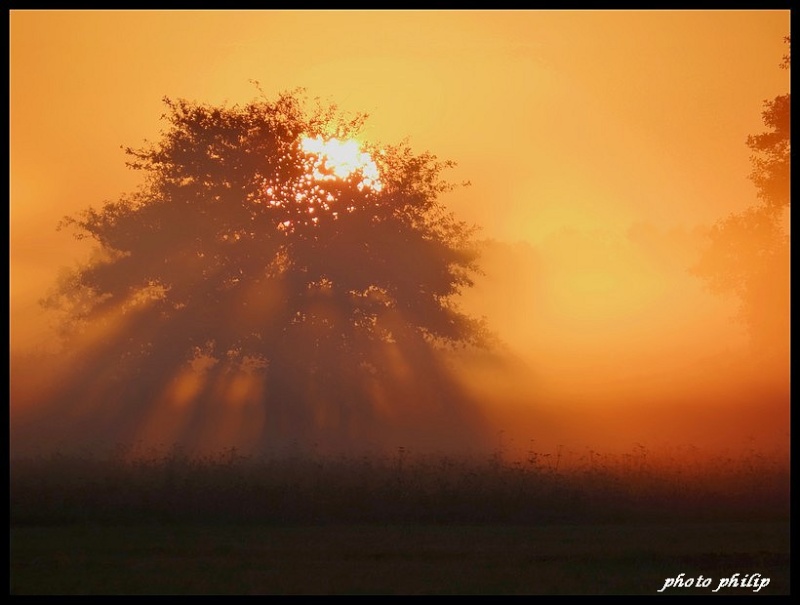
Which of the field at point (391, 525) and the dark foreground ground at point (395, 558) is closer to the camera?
the dark foreground ground at point (395, 558)

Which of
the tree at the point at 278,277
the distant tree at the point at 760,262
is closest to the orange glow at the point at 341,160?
the tree at the point at 278,277

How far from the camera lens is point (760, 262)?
4931cm

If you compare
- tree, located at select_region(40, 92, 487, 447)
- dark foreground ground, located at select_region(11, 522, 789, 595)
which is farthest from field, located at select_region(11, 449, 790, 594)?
tree, located at select_region(40, 92, 487, 447)

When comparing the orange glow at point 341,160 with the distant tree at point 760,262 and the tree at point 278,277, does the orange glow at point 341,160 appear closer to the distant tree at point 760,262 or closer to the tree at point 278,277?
the tree at point 278,277

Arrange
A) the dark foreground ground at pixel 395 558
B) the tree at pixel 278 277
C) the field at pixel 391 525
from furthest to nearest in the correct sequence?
the tree at pixel 278 277
the field at pixel 391 525
the dark foreground ground at pixel 395 558

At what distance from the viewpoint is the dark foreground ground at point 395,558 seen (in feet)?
51.2

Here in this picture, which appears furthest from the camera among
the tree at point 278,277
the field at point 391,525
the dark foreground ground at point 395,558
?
the tree at point 278,277

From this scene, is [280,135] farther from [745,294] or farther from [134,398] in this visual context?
[745,294]

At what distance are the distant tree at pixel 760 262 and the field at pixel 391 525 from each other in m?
22.2

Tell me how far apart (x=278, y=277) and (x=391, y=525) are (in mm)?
21786

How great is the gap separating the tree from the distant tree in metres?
13.8

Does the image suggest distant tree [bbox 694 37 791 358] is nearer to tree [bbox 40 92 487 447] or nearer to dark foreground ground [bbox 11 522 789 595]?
tree [bbox 40 92 487 447]

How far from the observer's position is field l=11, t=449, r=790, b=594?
1599 centimetres

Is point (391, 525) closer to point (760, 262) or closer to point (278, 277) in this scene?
point (278, 277)
